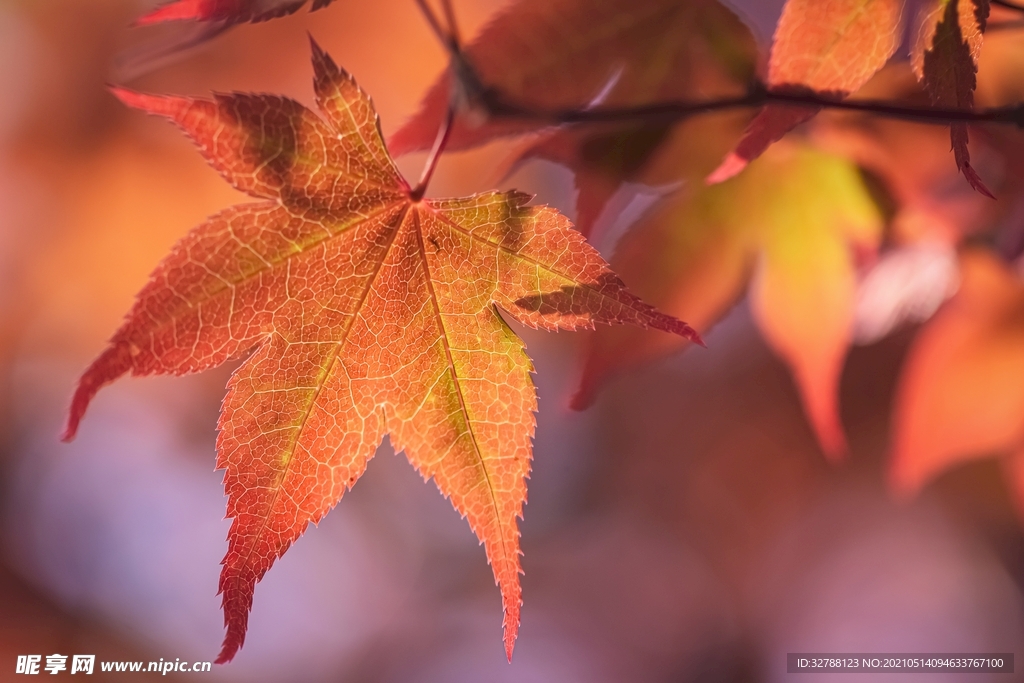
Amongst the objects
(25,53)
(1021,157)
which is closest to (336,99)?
(1021,157)

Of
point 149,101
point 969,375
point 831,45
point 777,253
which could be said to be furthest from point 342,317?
point 969,375

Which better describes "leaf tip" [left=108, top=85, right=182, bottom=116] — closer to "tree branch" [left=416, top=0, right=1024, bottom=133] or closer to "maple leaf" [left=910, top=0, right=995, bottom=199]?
"tree branch" [left=416, top=0, right=1024, bottom=133]

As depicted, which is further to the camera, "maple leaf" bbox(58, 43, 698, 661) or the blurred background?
the blurred background

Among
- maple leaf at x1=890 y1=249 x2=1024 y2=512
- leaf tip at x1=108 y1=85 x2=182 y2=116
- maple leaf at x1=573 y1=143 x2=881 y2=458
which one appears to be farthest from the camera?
maple leaf at x1=890 y1=249 x2=1024 y2=512

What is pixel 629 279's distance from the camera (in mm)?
524

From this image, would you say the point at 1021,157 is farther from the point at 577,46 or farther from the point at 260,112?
the point at 260,112

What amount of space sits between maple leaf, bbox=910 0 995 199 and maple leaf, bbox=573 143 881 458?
0.25m

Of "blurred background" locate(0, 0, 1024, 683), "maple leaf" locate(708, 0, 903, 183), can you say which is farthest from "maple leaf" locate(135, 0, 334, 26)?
"blurred background" locate(0, 0, 1024, 683)

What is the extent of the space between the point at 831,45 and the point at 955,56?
2.5 inches

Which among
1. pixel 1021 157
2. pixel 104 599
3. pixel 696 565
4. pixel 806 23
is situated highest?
pixel 806 23

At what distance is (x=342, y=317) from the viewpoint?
1.08 ft

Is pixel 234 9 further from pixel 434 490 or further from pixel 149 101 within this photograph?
pixel 434 490

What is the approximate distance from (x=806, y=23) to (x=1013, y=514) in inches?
55.6

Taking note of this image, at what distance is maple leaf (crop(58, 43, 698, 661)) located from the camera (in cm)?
29
